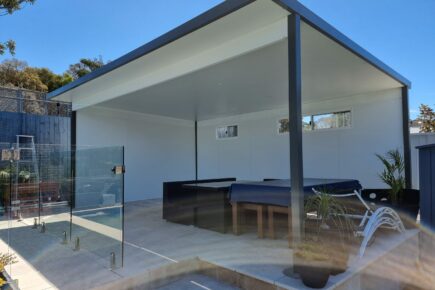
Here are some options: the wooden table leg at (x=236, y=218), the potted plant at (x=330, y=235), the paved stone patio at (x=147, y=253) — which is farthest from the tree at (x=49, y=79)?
the potted plant at (x=330, y=235)

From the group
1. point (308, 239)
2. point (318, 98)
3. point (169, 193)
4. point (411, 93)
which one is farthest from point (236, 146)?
point (308, 239)

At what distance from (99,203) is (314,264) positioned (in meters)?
3.14

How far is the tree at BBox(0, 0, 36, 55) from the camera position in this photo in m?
2.86

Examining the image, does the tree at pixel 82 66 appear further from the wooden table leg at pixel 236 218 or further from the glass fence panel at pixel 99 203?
the wooden table leg at pixel 236 218

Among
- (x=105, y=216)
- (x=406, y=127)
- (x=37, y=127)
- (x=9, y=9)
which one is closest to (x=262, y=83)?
(x=406, y=127)

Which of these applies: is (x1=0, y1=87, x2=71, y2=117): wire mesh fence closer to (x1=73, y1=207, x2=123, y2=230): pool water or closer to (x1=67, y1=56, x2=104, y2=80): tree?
(x1=73, y1=207, x2=123, y2=230): pool water

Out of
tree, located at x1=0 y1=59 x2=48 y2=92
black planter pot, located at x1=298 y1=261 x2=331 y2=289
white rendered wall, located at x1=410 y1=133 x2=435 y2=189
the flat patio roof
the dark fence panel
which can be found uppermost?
tree, located at x1=0 y1=59 x2=48 y2=92

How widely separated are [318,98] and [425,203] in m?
3.82

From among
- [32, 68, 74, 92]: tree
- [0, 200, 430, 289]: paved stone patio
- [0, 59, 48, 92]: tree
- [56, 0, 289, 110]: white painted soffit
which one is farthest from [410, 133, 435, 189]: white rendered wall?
[32, 68, 74, 92]: tree

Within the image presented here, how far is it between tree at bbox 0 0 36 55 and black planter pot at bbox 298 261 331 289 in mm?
3688

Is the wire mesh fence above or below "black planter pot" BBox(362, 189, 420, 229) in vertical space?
above

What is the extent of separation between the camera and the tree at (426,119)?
47.1 feet

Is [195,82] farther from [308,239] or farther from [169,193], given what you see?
[308,239]

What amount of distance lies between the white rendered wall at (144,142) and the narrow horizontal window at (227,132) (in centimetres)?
112
